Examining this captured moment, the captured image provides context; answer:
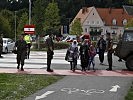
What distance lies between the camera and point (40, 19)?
4981 cm

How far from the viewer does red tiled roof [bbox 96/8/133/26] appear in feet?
413

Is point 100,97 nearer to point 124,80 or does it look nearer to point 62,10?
point 124,80

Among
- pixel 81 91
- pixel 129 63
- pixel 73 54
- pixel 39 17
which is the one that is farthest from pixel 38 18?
pixel 81 91

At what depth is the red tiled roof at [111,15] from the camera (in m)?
126

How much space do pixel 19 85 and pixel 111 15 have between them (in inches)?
4446

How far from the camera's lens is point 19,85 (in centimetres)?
1487

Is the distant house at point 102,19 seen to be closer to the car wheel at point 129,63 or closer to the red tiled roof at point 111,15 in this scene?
the red tiled roof at point 111,15

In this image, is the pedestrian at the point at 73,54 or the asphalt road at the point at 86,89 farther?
the pedestrian at the point at 73,54

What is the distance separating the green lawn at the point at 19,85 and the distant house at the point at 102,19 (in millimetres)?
105984

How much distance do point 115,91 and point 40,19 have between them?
3669cm

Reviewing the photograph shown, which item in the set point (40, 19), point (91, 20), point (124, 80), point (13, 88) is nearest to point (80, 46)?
point (124, 80)

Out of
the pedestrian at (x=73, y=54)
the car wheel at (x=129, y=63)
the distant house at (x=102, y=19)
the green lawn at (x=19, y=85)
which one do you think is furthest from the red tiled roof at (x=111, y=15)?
the green lawn at (x=19, y=85)

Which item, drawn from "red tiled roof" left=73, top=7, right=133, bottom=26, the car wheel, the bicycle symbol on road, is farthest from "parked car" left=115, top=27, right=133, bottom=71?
"red tiled roof" left=73, top=7, right=133, bottom=26

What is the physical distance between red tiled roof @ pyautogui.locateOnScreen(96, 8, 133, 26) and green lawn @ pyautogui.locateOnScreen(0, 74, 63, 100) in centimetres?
10868
